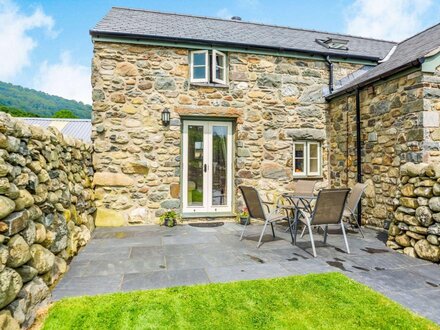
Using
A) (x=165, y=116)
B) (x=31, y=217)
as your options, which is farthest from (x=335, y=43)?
(x=31, y=217)

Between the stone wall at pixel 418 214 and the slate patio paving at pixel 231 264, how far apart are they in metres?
0.22

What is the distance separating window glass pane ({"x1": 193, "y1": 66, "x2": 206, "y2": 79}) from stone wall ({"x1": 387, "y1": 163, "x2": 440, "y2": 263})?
15.8 feet

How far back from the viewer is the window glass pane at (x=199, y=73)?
720 centimetres

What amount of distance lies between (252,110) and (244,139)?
31.0 inches

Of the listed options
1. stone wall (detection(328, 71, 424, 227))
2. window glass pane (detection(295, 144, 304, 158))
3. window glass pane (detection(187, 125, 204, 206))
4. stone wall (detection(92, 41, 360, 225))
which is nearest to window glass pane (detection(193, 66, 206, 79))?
stone wall (detection(92, 41, 360, 225))

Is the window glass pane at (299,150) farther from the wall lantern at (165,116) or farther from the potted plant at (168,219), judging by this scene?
the potted plant at (168,219)

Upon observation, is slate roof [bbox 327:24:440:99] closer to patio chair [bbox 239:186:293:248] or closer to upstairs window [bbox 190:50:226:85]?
upstairs window [bbox 190:50:226:85]

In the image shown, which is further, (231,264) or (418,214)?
(418,214)

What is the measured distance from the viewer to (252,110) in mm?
7398

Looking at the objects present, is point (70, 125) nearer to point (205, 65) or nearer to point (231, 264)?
point (205, 65)

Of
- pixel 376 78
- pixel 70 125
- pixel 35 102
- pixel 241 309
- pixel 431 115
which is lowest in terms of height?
pixel 241 309

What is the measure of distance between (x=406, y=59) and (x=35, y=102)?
2716 inches

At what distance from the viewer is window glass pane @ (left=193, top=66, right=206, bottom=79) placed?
720 cm

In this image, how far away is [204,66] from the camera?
23.6 feet
